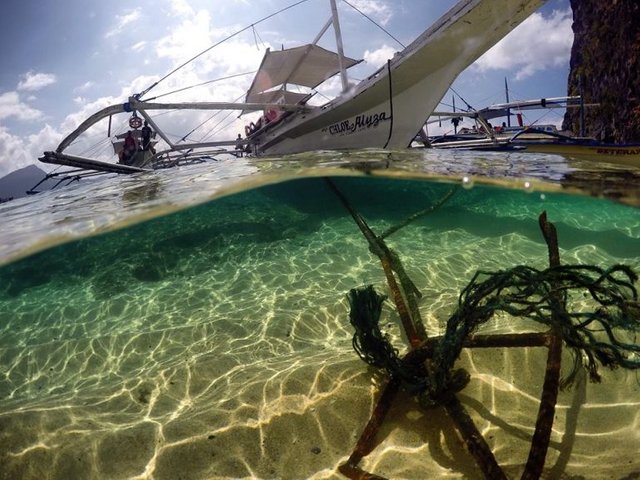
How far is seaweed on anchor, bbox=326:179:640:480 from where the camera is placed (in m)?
2.15

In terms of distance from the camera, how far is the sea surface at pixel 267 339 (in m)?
3.13

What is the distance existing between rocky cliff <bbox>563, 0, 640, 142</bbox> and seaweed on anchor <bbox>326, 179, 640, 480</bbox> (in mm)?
22961

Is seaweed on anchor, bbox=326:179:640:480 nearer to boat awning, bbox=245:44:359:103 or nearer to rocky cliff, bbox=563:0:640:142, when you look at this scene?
rocky cliff, bbox=563:0:640:142

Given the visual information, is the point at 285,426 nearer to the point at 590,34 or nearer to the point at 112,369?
the point at 112,369

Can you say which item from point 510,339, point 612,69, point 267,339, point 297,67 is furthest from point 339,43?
point 612,69

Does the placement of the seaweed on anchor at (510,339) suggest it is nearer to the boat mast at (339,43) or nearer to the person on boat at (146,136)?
the boat mast at (339,43)

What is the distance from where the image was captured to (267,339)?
20.2ft

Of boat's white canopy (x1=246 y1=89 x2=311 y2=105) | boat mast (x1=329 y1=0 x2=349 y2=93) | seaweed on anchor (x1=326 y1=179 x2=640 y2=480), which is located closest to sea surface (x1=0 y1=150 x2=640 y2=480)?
seaweed on anchor (x1=326 y1=179 x2=640 y2=480)

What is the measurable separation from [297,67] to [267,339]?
23338 mm

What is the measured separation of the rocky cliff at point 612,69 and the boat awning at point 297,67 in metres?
15.7

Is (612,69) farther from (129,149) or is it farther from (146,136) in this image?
(129,149)

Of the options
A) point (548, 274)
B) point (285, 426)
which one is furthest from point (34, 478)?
point (548, 274)

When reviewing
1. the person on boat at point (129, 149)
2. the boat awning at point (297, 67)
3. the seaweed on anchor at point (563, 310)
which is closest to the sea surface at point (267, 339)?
the seaweed on anchor at point (563, 310)

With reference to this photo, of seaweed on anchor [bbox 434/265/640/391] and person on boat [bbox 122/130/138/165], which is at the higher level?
person on boat [bbox 122/130/138/165]
